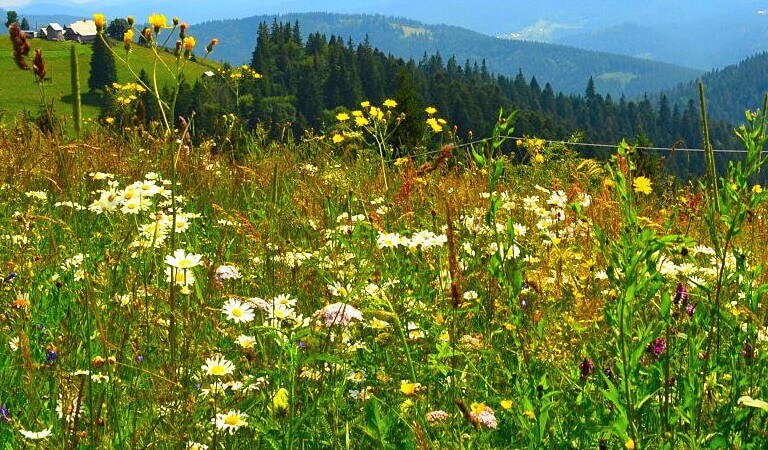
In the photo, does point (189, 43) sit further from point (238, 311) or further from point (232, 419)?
point (232, 419)

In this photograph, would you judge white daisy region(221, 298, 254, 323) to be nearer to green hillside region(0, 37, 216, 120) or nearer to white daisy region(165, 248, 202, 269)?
white daisy region(165, 248, 202, 269)

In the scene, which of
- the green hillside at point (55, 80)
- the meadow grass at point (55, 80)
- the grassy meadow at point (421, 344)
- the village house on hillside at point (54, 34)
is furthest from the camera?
the village house on hillside at point (54, 34)

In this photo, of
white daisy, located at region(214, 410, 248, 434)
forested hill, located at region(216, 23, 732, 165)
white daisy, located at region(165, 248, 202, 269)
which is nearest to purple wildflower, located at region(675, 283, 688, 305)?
white daisy, located at region(214, 410, 248, 434)

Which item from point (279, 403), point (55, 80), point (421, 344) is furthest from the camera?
point (55, 80)

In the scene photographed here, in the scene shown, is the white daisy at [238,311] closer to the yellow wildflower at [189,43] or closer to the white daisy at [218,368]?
the white daisy at [218,368]

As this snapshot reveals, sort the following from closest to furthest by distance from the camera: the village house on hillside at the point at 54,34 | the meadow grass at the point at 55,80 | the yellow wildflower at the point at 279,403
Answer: the yellow wildflower at the point at 279,403, the meadow grass at the point at 55,80, the village house on hillside at the point at 54,34

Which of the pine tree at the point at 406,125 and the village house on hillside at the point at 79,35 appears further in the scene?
the village house on hillside at the point at 79,35

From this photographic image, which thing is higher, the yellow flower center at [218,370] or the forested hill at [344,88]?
the yellow flower center at [218,370]

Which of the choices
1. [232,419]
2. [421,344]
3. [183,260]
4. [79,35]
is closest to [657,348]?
[421,344]

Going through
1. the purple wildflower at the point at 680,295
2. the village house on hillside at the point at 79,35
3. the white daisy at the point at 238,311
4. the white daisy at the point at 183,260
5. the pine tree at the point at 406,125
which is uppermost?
the purple wildflower at the point at 680,295

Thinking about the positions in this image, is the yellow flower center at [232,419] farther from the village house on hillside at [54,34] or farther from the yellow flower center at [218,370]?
the village house on hillside at [54,34]

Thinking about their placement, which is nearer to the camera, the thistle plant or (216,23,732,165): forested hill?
the thistle plant

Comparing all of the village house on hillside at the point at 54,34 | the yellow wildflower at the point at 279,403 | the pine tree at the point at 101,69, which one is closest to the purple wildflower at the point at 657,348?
the yellow wildflower at the point at 279,403

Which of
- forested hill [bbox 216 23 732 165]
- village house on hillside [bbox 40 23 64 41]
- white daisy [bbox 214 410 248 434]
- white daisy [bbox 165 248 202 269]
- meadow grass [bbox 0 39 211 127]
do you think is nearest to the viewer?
white daisy [bbox 214 410 248 434]
